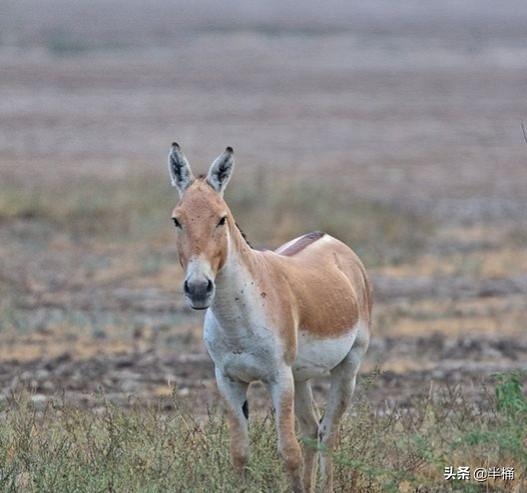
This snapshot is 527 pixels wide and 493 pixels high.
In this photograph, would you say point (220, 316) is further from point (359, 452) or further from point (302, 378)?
point (359, 452)

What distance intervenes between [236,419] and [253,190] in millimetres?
15116

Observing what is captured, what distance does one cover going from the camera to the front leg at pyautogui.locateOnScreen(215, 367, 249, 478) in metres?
7.80

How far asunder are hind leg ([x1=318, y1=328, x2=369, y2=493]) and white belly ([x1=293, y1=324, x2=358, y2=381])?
0.98ft

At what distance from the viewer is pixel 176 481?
8.02 meters

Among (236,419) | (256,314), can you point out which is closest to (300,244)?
(256,314)

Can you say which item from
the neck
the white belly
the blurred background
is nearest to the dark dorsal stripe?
the white belly

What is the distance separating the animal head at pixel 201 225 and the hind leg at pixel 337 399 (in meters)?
1.34

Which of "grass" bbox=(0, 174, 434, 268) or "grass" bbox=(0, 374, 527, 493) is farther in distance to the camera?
"grass" bbox=(0, 174, 434, 268)

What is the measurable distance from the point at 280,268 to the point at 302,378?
621 millimetres

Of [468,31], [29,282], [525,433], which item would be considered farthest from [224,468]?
[468,31]

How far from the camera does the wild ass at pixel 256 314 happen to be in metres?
7.46

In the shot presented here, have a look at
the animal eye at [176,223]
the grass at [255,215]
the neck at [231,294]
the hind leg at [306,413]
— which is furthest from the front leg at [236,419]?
the grass at [255,215]

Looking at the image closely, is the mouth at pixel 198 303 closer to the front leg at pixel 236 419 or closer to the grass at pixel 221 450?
the front leg at pixel 236 419

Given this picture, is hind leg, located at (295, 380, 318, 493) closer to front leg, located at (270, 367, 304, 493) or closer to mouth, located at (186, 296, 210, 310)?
front leg, located at (270, 367, 304, 493)
